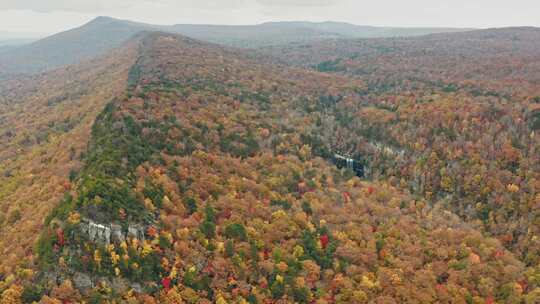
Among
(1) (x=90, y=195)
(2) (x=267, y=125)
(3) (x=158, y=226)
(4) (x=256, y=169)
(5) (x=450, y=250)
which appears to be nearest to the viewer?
(1) (x=90, y=195)

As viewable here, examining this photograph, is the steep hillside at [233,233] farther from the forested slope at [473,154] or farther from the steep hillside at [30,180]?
the forested slope at [473,154]

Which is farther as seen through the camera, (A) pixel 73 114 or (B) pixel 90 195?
(A) pixel 73 114

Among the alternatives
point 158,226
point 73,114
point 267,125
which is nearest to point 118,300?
point 158,226

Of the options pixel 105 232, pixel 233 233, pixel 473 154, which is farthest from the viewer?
pixel 473 154

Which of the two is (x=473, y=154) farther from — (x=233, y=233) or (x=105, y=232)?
(x=105, y=232)

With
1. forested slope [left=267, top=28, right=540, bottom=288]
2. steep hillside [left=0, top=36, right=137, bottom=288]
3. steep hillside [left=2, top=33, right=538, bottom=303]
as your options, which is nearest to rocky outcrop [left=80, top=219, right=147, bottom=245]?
steep hillside [left=2, top=33, right=538, bottom=303]

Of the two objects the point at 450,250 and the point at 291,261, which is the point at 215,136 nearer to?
the point at 291,261

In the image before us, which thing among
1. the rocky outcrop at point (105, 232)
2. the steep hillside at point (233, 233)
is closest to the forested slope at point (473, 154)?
the steep hillside at point (233, 233)

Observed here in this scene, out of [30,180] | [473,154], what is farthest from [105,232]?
[473,154]

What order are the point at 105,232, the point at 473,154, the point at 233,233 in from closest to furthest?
the point at 105,232 → the point at 233,233 → the point at 473,154
